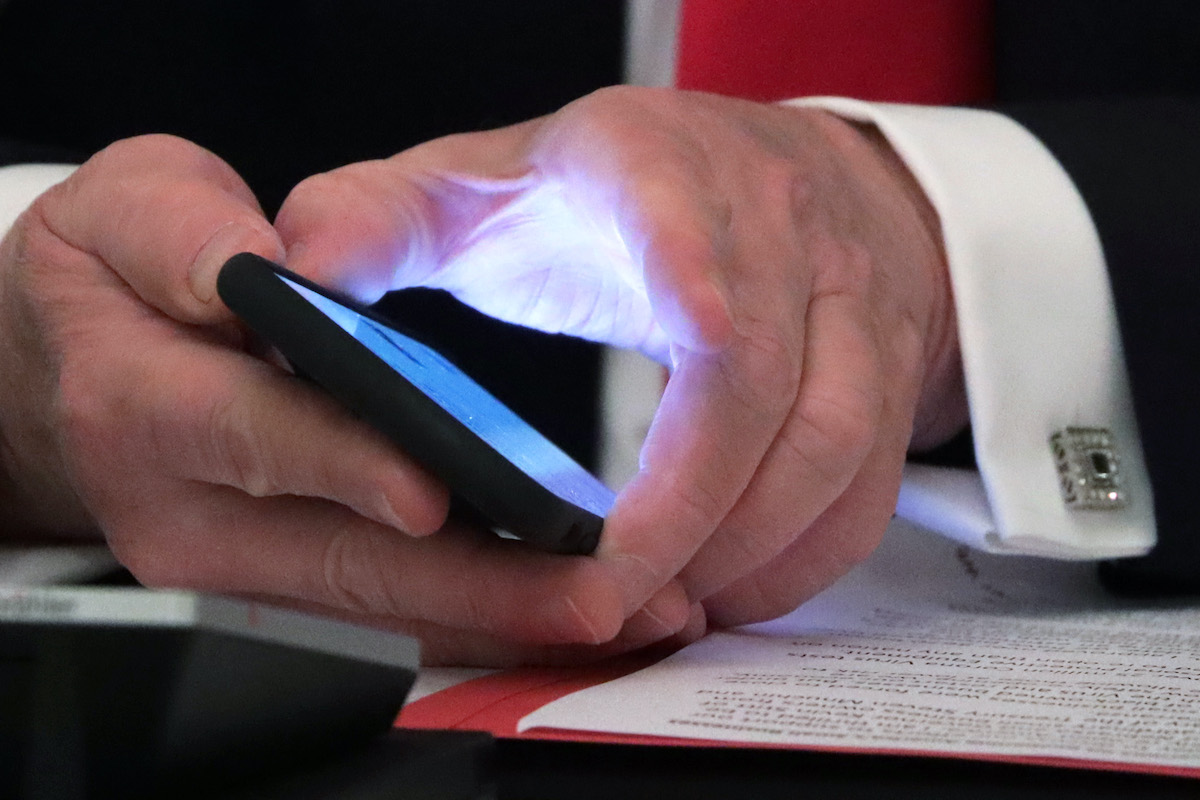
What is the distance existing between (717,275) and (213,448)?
0.68 ft

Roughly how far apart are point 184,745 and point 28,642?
4 cm

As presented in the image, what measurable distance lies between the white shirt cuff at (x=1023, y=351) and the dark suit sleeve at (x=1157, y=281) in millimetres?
13

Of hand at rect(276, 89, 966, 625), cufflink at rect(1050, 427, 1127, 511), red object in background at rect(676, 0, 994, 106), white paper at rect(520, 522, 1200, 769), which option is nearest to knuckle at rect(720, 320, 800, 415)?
hand at rect(276, 89, 966, 625)

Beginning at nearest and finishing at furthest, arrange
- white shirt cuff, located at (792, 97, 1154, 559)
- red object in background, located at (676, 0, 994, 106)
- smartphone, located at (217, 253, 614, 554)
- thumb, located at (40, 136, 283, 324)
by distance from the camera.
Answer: smartphone, located at (217, 253, 614, 554), thumb, located at (40, 136, 283, 324), white shirt cuff, located at (792, 97, 1154, 559), red object in background, located at (676, 0, 994, 106)

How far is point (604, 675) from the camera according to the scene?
0.44m

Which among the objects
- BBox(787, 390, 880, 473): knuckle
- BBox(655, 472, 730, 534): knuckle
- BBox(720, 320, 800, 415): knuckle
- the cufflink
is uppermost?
BBox(720, 320, 800, 415): knuckle

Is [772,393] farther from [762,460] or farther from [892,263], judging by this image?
[892,263]

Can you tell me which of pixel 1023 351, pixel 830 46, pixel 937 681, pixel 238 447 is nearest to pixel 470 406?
pixel 238 447

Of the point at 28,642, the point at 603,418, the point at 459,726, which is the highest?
the point at 28,642

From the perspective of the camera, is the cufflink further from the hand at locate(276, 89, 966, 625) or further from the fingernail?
the fingernail

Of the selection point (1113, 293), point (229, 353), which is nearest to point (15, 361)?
point (229, 353)

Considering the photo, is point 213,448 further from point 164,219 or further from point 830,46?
point 830,46

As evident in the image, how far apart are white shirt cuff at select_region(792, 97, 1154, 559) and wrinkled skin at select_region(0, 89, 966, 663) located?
65mm

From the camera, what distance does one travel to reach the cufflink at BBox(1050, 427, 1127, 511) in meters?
0.59
